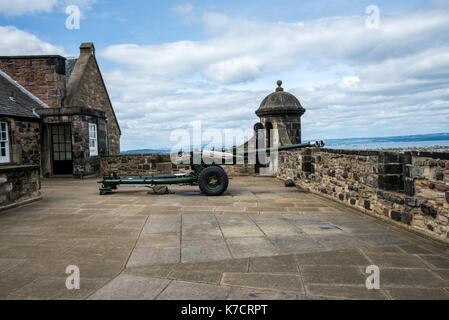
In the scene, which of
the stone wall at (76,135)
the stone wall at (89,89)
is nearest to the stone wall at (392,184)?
the stone wall at (76,135)

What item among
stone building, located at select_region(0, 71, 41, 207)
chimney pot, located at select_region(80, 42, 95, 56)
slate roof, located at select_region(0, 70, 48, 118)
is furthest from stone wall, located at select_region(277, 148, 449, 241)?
chimney pot, located at select_region(80, 42, 95, 56)

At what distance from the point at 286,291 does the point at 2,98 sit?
49.0 feet

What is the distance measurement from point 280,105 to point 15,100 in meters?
11.5

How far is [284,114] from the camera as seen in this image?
14.1m

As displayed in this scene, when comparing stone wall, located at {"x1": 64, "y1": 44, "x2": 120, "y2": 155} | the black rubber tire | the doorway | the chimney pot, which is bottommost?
the black rubber tire

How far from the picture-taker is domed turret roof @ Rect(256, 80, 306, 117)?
1393 cm

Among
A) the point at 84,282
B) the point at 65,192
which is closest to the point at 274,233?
the point at 84,282

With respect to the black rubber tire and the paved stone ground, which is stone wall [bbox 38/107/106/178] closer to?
the paved stone ground

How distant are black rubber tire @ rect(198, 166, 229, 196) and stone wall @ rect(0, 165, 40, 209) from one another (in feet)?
13.0

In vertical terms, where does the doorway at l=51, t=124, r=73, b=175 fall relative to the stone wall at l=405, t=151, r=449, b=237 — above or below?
above

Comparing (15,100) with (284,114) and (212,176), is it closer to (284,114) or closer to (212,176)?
(212,176)

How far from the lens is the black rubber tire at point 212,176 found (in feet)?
28.0

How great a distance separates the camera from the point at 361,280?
3.21 meters
